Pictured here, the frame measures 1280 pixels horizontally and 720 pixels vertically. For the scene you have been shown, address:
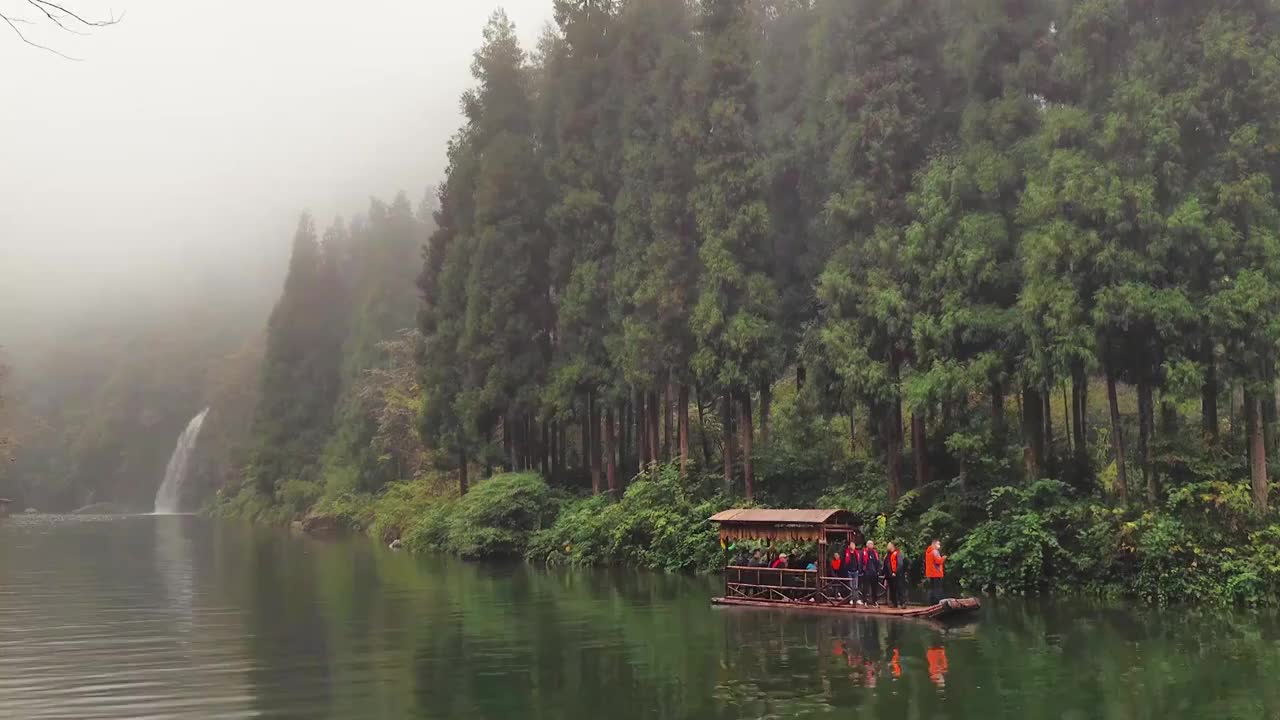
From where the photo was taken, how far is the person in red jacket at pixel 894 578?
2042 cm

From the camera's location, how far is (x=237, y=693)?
45.7ft

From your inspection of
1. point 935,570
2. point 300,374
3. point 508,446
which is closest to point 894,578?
point 935,570

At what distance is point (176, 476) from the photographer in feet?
350

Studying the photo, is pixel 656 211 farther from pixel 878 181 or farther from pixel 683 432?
pixel 878 181

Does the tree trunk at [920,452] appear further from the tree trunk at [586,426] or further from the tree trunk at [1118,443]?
the tree trunk at [586,426]

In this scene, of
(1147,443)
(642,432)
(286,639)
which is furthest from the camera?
(642,432)

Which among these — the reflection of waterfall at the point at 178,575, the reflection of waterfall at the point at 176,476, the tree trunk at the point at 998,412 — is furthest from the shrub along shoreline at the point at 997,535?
the reflection of waterfall at the point at 176,476

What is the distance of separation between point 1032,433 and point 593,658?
1344 cm

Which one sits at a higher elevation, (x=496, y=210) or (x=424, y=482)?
(x=496, y=210)

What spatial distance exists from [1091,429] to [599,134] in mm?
19286

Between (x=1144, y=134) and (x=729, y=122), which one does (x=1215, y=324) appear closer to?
(x=1144, y=134)

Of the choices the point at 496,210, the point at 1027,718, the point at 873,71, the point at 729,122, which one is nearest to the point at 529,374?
the point at 496,210

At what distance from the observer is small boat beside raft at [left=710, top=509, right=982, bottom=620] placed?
70.7 feet

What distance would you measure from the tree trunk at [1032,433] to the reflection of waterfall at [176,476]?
98.1 meters
